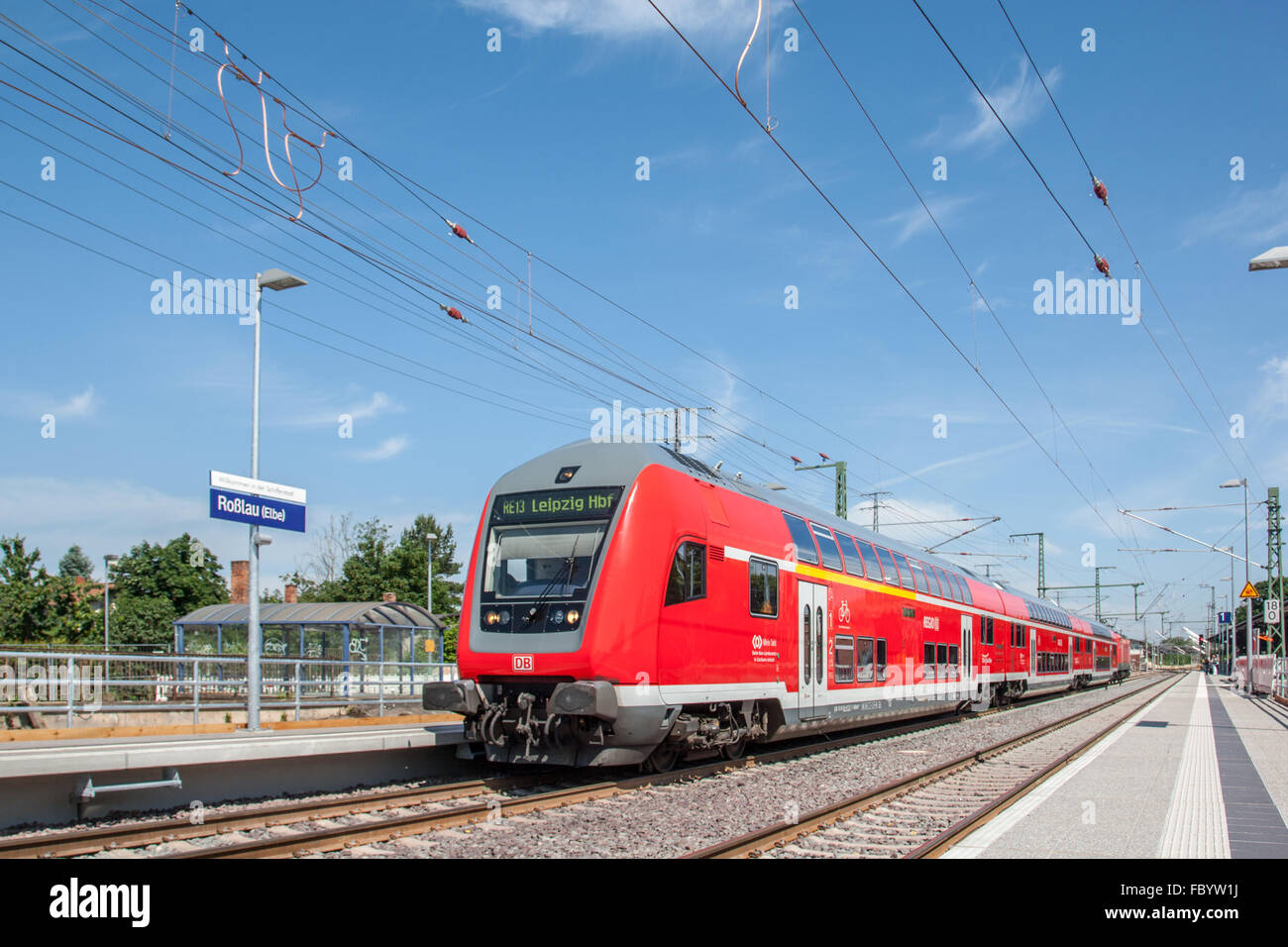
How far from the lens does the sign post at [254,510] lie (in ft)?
45.5

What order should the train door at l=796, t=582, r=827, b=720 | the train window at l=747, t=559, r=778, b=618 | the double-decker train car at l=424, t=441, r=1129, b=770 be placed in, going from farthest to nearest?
the train door at l=796, t=582, r=827, b=720 → the train window at l=747, t=559, r=778, b=618 → the double-decker train car at l=424, t=441, r=1129, b=770

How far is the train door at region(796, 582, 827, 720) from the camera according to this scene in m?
15.8

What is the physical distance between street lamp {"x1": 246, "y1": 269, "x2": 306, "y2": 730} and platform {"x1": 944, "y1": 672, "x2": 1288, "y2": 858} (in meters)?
10.1

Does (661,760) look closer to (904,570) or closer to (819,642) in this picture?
(819,642)

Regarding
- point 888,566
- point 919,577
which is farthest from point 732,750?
point 919,577

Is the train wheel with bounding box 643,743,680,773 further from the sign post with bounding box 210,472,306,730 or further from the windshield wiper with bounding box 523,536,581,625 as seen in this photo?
the sign post with bounding box 210,472,306,730

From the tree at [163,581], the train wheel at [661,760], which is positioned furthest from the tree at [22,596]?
the train wheel at [661,760]

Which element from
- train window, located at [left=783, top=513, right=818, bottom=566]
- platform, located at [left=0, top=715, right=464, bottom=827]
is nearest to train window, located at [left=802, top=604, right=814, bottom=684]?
train window, located at [left=783, top=513, right=818, bottom=566]

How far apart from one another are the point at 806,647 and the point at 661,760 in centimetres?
370

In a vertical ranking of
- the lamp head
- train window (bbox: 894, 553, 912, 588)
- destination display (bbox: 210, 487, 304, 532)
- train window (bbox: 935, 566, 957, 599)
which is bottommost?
train window (bbox: 935, 566, 957, 599)

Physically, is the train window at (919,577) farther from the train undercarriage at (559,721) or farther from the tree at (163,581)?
the tree at (163,581)

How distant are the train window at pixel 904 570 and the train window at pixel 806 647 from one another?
5.28 meters

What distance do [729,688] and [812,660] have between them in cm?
299
